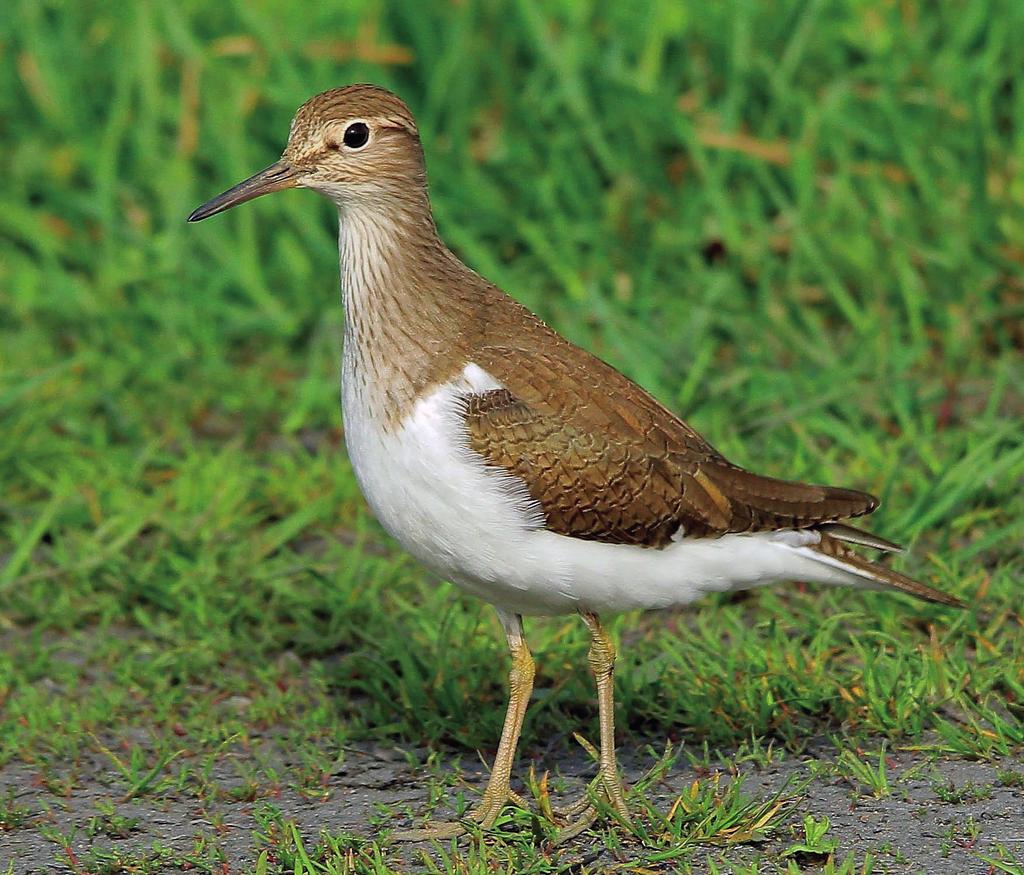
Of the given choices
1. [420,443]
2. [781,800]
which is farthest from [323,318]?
[781,800]

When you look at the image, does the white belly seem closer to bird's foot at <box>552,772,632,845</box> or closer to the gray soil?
bird's foot at <box>552,772,632,845</box>

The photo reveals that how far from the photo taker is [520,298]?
7.93 meters

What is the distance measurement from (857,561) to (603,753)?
39.5 inches

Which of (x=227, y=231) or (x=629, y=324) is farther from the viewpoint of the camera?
(x=227, y=231)

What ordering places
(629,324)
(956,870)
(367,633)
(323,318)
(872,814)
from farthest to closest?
(323,318) → (629,324) → (367,633) → (872,814) → (956,870)

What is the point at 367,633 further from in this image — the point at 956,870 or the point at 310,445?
the point at 956,870

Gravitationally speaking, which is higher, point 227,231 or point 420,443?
point 227,231

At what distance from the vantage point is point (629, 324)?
744cm

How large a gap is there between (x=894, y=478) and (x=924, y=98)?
243 cm

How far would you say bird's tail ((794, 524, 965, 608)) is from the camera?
512 centimetres

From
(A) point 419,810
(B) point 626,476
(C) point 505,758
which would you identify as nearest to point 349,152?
(B) point 626,476

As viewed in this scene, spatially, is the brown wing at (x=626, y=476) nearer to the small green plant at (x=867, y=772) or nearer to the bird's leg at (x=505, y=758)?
the bird's leg at (x=505, y=758)

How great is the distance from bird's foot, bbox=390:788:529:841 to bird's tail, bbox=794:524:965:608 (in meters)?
1.17

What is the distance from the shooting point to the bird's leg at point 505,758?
15.6 ft
